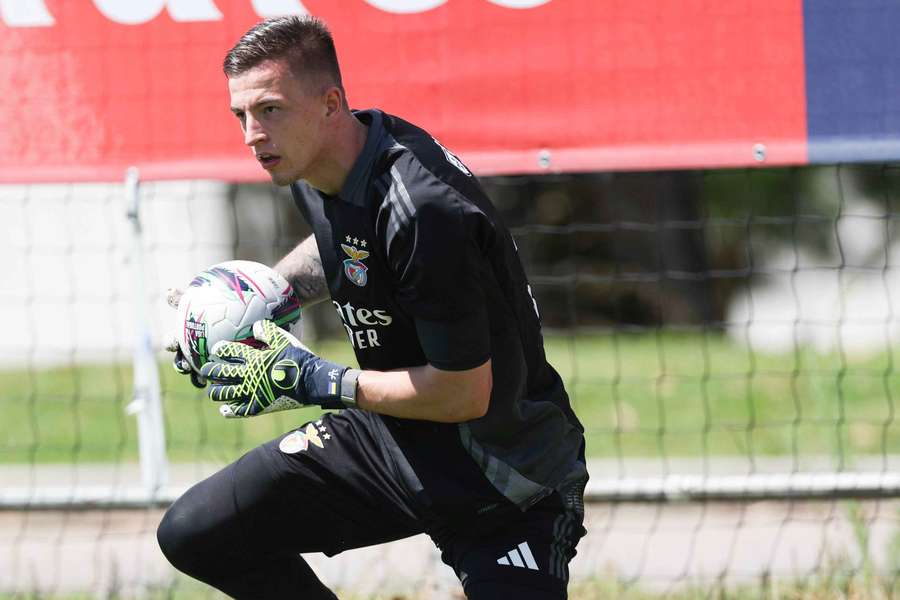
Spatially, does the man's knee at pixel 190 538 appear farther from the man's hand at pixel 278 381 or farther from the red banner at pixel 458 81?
the red banner at pixel 458 81

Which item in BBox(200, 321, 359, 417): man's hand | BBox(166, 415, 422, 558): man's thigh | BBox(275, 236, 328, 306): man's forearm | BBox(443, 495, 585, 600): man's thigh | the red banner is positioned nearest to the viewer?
BBox(200, 321, 359, 417): man's hand

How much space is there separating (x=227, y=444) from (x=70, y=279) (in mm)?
2376

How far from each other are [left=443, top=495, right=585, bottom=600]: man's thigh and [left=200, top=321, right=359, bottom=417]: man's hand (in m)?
0.54

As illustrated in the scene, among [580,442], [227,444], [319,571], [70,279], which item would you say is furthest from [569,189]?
[580,442]

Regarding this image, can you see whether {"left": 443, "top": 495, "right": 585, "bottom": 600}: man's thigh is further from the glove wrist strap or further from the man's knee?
the man's knee

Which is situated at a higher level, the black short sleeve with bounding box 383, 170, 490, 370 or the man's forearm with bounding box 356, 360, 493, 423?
the black short sleeve with bounding box 383, 170, 490, 370

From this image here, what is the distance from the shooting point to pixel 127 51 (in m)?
4.77

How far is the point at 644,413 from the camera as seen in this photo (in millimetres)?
7730

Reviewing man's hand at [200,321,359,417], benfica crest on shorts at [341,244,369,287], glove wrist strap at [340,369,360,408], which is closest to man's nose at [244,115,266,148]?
benfica crest on shorts at [341,244,369,287]

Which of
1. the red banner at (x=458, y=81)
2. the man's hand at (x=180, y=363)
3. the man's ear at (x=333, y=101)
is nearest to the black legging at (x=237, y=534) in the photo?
the man's hand at (x=180, y=363)

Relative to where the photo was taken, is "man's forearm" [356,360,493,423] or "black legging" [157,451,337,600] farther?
"black legging" [157,451,337,600]

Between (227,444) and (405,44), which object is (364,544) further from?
(227,444)

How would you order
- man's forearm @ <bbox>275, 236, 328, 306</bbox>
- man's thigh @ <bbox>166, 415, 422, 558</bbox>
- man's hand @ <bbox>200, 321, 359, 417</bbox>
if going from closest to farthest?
1. man's hand @ <bbox>200, 321, 359, 417</bbox>
2. man's thigh @ <bbox>166, 415, 422, 558</bbox>
3. man's forearm @ <bbox>275, 236, 328, 306</bbox>

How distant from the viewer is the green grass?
6770 mm
